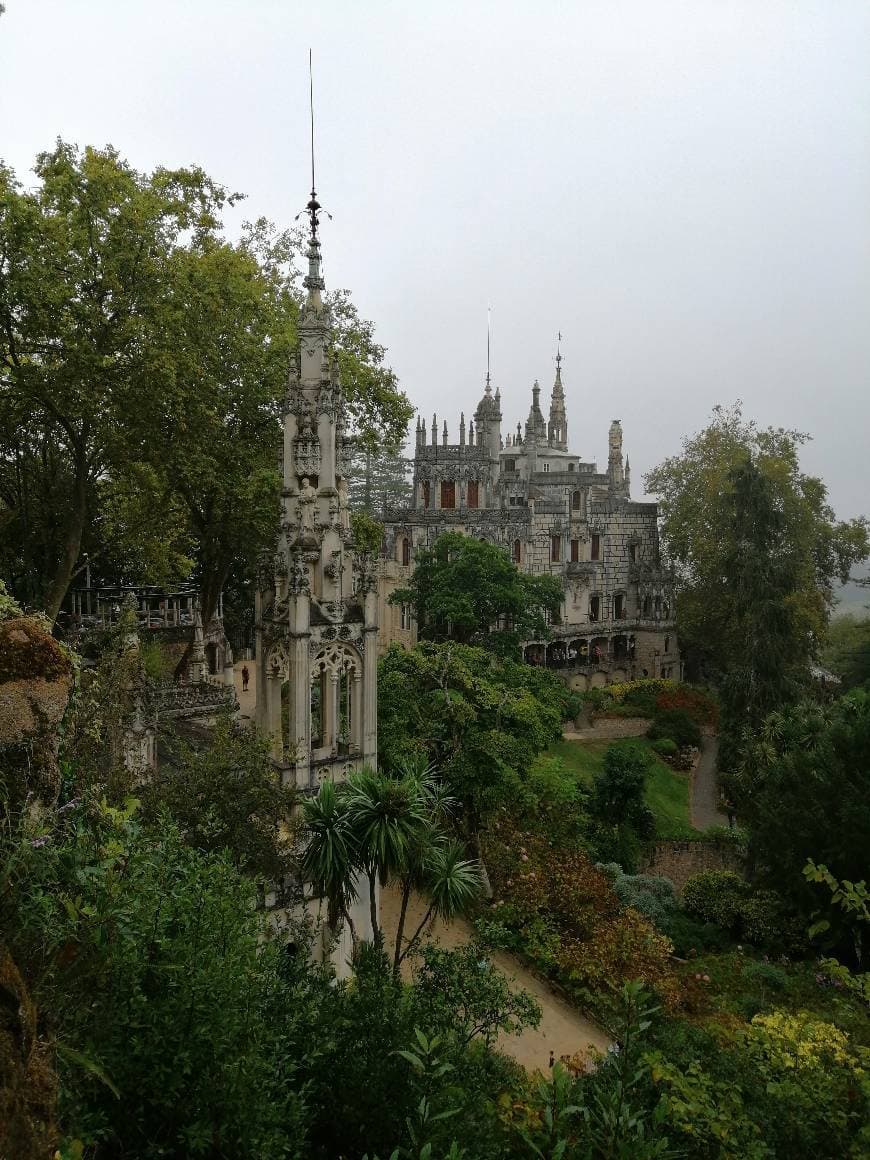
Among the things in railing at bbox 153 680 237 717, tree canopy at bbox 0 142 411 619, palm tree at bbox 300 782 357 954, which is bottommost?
palm tree at bbox 300 782 357 954

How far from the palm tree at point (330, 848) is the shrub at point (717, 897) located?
40.2 feet

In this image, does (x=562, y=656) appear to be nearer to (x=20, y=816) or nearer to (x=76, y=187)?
(x=76, y=187)

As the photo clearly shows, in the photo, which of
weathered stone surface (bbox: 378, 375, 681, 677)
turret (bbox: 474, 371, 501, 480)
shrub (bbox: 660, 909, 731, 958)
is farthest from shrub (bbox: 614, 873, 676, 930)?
turret (bbox: 474, 371, 501, 480)

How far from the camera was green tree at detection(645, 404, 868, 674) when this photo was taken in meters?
31.4

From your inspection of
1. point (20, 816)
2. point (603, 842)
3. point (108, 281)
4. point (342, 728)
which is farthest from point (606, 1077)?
point (108, 281)

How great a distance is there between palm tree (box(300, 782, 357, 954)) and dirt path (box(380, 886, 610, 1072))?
2318 mm

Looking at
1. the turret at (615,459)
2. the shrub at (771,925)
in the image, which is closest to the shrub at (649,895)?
the shrub at (771,925)

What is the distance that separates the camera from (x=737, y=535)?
3153 centimetres

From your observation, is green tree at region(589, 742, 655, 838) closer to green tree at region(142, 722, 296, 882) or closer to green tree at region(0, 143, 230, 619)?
green tree at region(142, 722, 296, 882)

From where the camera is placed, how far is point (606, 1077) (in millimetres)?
7770

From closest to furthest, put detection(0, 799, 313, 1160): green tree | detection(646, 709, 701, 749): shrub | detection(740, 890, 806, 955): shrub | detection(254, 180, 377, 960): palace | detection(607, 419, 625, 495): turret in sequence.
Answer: detection(0, 799, 313, 1160): green tree, detection(254, 180, 377, 960): palace, detection(740, 890, 806, 955): shrub, detection(646, 709, 701, 749): shrub, detection(607, 419, 625, 495): turret

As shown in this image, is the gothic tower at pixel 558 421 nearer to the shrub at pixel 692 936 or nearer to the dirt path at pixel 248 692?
the dirt path at pixel 248 692

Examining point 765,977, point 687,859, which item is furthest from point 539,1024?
point 687,859

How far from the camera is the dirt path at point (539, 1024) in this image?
44.4 feet
